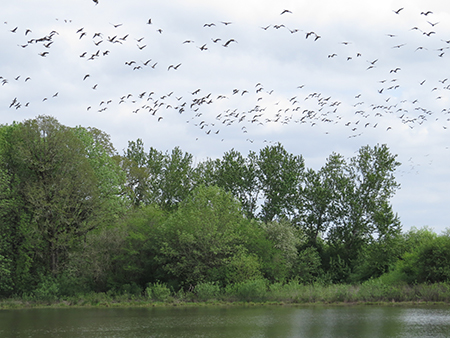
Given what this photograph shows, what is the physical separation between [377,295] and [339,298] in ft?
10.9

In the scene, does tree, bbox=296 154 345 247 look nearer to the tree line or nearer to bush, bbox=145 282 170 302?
the tree line

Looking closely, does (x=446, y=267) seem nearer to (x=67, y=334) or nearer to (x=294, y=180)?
(x=294, y=180)

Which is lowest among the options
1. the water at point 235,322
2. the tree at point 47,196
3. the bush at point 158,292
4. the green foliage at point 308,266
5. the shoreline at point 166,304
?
the shoreline at point 166,304

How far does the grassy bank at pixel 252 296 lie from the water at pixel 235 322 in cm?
428

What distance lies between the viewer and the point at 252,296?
45.4 metres

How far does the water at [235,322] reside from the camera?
26.2m

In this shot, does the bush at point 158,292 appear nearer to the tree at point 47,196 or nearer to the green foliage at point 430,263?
the tree at point 47,196

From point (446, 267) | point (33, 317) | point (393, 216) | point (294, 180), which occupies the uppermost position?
point (294, 180)

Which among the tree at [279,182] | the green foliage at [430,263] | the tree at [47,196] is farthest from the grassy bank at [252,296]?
the tree at [279,182]

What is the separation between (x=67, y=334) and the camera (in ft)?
87.9

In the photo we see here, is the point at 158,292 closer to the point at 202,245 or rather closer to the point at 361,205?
the point at 202,245

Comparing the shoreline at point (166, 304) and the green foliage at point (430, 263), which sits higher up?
the green foliage at point (430, 263)

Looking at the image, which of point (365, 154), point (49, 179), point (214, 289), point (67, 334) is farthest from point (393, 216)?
point (67, 334)

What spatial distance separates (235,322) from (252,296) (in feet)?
48.8
